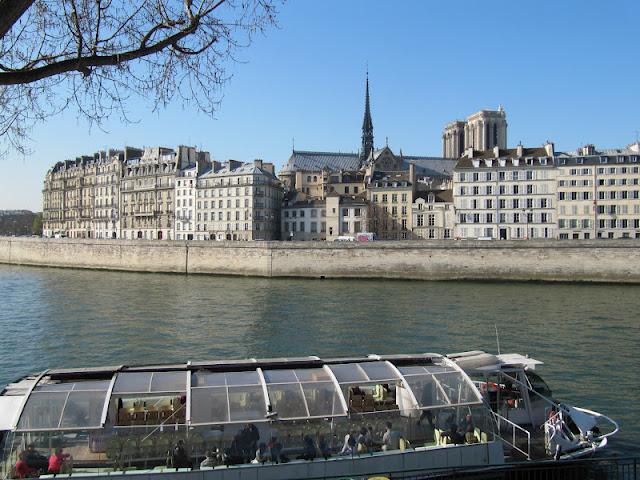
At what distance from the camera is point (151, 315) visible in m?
31.7

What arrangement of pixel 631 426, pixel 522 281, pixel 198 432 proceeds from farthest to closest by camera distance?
pixel 522 281, pixel 631 426, pixel 198 432

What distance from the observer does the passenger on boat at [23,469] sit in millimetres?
8922

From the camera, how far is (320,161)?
101 metres

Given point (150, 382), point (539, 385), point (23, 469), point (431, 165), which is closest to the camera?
point (23, 469)

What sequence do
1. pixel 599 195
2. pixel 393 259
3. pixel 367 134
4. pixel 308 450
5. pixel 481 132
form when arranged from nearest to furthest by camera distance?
pixel 308 450 < pixel 393 259 < pixel 599 195 < pixel 367 134 < pixel 481 132

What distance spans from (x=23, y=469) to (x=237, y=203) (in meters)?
68.4

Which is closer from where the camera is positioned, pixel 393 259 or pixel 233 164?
pixel 393 259

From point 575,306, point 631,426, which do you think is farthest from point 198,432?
point 575,306

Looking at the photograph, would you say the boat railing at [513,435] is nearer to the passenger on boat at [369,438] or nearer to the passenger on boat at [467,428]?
the passenger on boat at [467,428]

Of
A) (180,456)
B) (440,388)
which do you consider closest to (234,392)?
(180,456)

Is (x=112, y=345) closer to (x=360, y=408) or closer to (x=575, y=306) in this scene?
(x=360, y=408)

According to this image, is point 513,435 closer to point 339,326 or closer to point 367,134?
point 339,326

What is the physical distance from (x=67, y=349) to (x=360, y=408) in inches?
631

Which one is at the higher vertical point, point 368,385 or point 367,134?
point 367,134
